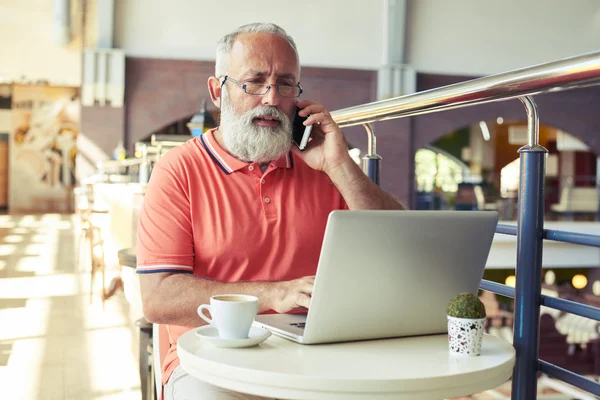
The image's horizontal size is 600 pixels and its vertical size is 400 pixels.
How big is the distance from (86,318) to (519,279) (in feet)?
14.5

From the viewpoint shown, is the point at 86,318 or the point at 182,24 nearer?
the point at 86,318

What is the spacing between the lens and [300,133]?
6.40 ft

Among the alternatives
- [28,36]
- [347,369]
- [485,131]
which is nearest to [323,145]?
[347,369]

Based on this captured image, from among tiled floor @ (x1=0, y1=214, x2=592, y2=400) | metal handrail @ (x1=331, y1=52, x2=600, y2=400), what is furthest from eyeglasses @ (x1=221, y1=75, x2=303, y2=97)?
tiled floor @ (x1=0, y1=214, x2=592, y2=400)

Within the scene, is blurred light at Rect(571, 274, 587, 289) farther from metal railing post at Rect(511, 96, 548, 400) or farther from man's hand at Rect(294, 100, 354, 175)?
metal railing post at Rect(511, 96, 548, 400)

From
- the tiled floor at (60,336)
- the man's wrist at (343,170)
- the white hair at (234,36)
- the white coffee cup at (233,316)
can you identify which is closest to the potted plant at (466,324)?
the white coffee cup at (233,316)

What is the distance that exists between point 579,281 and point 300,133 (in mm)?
16000

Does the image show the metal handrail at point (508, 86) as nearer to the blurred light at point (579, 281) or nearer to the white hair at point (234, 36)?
the white hair at point (234, 36)

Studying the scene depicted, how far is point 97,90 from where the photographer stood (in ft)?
42.0

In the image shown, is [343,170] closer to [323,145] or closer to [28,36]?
[323,145]

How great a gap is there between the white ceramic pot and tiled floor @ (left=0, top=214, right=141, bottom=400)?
2.46 meters

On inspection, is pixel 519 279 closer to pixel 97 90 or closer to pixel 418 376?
pixel 418 376

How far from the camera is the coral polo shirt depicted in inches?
66.9

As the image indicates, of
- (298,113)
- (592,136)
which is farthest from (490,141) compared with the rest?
(298,113)
